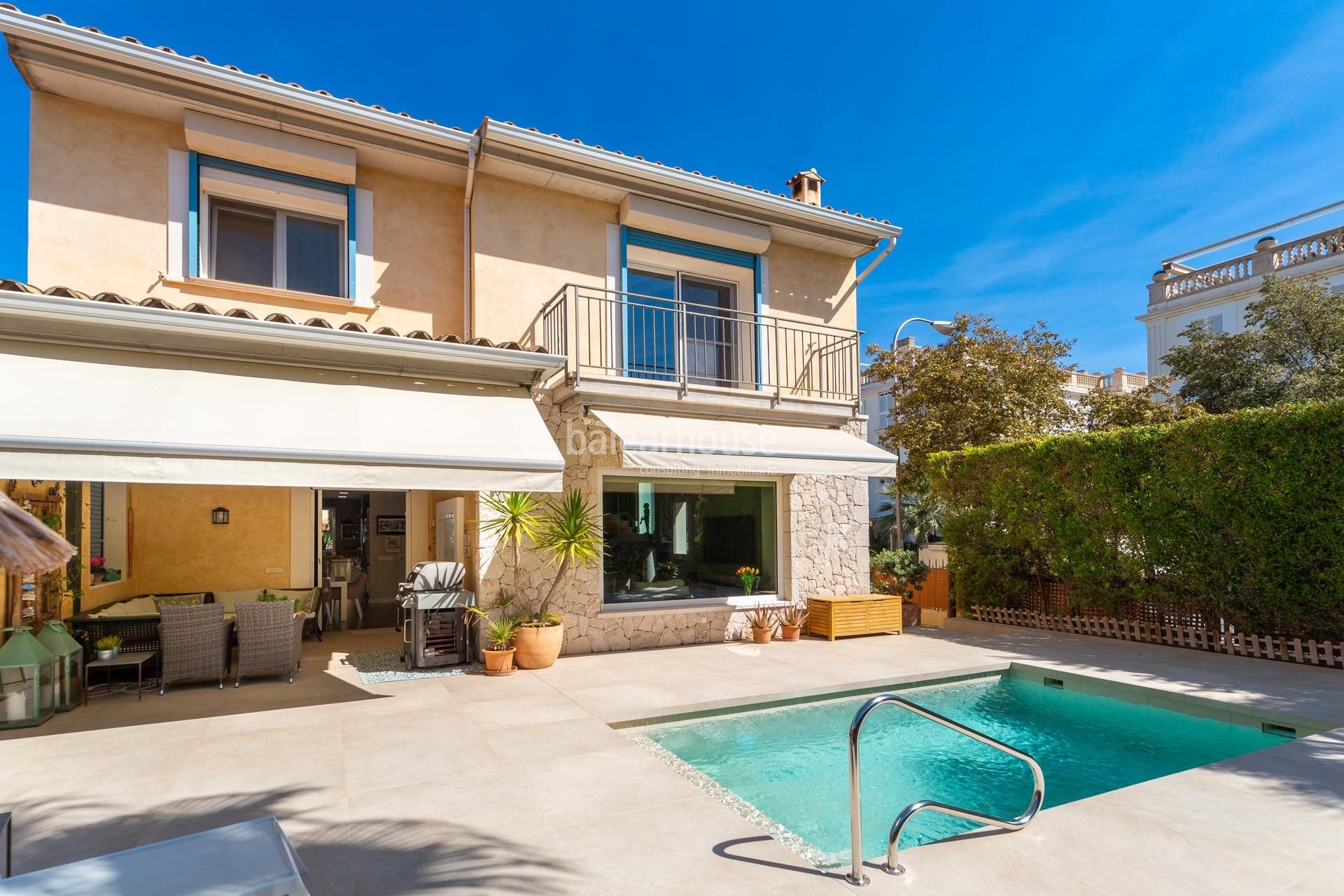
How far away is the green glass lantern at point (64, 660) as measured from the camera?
10.5 m

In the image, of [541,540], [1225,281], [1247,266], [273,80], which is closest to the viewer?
[273,80]

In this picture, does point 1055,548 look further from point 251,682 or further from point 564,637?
point 251,682

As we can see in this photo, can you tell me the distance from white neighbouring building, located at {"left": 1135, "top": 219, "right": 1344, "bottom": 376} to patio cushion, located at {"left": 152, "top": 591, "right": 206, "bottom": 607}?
143ft

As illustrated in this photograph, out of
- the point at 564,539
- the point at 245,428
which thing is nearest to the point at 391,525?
the point at 564,539

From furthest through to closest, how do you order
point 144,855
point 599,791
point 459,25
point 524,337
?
point 459,25 < point 524,337 < point 599,791 < point 144,855

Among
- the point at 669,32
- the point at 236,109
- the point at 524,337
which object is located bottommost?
the point at 524,337

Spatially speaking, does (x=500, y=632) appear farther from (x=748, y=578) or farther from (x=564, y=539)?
(x=748, y=578)

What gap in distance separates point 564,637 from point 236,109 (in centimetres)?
1172

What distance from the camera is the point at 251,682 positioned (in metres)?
12.4

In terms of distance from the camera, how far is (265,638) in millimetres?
12211

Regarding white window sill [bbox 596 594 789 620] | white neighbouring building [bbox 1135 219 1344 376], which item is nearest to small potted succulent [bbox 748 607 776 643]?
white window sill [bbox 596 594 789 620]

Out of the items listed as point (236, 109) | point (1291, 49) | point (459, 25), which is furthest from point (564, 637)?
point (1291, 49)

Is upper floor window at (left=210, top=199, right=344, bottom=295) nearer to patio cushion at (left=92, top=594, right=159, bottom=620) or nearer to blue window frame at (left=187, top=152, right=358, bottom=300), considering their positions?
blue window frame at (left=187, top=152, right=358, bottom=300)

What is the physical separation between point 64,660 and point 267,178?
8898 millimetres
